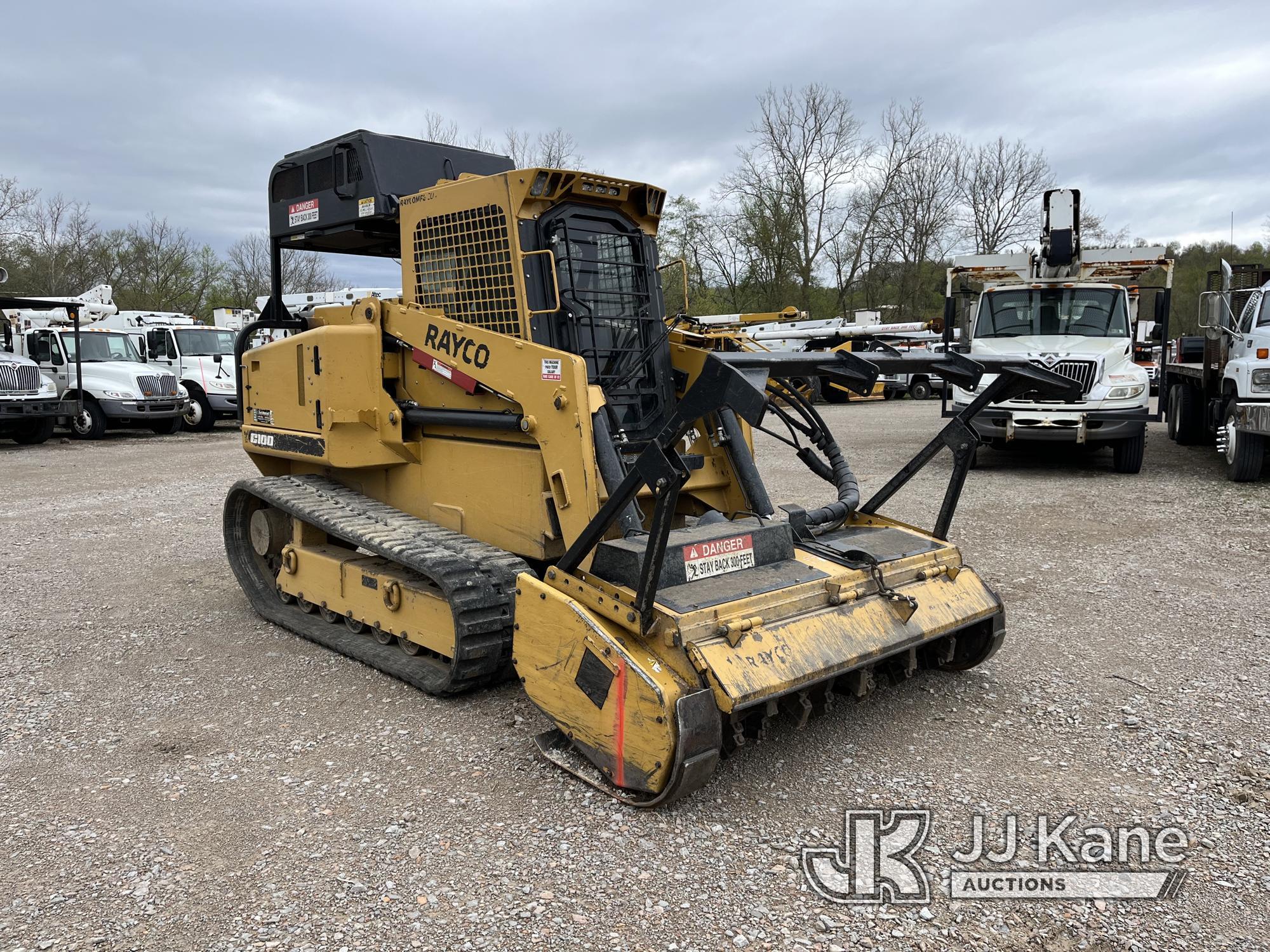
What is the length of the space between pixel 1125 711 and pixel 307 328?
543 cm

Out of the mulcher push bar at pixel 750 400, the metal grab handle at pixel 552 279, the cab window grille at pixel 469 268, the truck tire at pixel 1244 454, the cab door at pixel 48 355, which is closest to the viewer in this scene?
the mulcher push bar at pixel 750 400

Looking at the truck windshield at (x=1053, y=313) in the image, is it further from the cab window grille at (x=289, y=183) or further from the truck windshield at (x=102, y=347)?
the truck windshield at (x=102, y=347)

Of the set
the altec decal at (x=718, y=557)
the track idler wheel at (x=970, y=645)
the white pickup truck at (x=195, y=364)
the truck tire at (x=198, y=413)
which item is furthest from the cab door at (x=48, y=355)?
the track idler wheel at (x=970, y=645)

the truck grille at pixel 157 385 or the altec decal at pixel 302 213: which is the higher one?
the altec decal at pixel 302 213

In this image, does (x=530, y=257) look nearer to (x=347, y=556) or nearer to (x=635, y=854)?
(x=347, y=556)

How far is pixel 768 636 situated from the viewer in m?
3.67

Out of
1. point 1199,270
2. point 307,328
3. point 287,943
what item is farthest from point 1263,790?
point 1199,270

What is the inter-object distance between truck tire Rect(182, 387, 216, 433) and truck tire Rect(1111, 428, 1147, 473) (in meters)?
17.3

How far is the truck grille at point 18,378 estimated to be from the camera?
53.4 feet

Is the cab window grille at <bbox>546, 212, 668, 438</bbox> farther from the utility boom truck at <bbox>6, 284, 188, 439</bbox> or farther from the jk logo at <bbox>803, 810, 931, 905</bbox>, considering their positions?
the utility boom truck at <bbox>6, 284, 188, 439</bbox>

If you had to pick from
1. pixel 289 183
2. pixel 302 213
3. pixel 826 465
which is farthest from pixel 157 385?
pixel 826 465

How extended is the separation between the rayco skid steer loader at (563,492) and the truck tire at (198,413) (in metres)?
14.9

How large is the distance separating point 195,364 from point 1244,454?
19058 mm

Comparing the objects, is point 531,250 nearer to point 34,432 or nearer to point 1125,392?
point 1125,392
